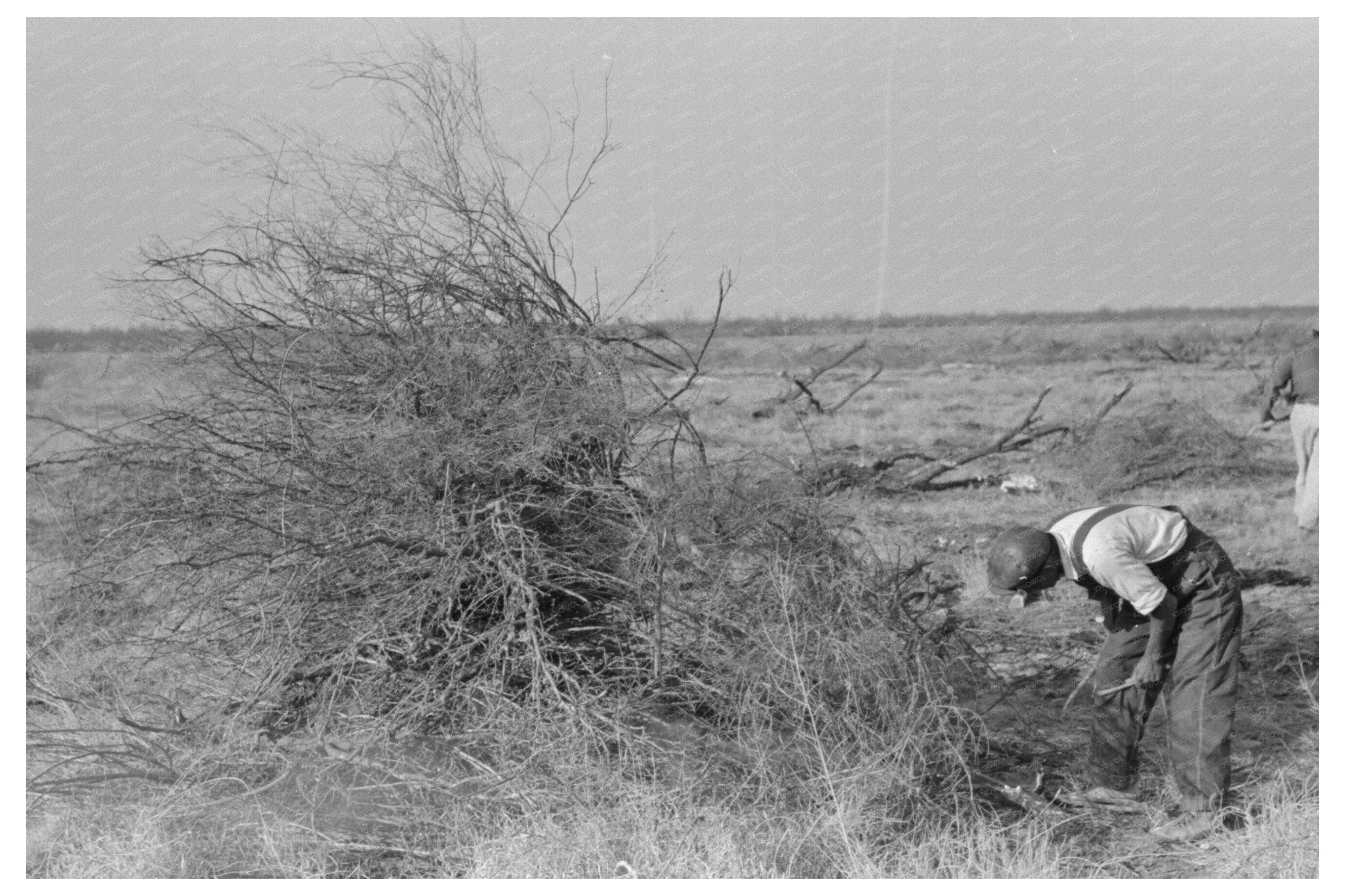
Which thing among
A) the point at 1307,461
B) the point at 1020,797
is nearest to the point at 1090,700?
the point at 1020,797

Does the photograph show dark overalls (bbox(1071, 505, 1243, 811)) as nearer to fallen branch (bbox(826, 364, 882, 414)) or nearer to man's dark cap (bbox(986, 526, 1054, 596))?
man's dark cap (bbox(986, 526, 1054, 596))

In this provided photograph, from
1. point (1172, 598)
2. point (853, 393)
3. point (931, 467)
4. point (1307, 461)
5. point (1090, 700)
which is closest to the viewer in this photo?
point (1172, 598)

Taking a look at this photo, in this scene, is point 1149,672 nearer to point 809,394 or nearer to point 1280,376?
point 1280,376

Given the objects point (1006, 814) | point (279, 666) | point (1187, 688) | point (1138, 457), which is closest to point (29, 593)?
point (279, 666)

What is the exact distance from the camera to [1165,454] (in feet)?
40.2

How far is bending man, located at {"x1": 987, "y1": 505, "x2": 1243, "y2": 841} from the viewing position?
4.43m

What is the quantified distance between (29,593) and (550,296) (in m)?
3.99

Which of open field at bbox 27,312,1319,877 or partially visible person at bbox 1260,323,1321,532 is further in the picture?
partially visible person at bbox 1260,323,1321,532

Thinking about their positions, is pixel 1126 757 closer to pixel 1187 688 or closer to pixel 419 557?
pixel 1187 688

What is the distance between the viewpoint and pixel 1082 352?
107ft

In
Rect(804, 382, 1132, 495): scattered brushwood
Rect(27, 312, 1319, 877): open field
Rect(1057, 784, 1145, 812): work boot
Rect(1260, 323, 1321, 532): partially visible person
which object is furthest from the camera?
Rect(804, 382, 1132, 495): scattered brushwood

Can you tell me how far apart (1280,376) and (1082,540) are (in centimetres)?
567

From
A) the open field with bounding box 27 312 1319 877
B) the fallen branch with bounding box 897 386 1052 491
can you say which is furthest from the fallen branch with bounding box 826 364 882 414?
the open field with bounding box 27 312 1319 877

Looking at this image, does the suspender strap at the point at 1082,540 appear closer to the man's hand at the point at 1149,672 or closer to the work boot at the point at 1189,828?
the man's hand at the point at 1149,672
